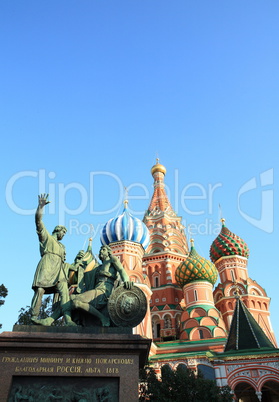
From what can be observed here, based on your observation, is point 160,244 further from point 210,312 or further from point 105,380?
point 105,380

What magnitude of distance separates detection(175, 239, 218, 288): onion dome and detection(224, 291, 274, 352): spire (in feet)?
30.6

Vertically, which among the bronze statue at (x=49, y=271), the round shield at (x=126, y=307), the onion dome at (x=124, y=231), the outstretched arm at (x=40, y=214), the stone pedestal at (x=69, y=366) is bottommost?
the stone pedestal at (x=69, y=366)

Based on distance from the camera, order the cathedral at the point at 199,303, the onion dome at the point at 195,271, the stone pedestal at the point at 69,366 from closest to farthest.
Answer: the stone pedestal at the point at 69,366 → the cathedral at the point at 199,303 → the onion dome at the point at 195,271

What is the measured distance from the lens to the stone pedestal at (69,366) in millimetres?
6309

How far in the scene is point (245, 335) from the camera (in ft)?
59.2

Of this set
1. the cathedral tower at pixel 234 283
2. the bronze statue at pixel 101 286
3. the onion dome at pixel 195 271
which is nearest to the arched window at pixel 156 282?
the onion dome at pixel 195 271

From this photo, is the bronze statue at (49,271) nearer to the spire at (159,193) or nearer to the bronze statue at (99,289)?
the bronze statue at (99,289)

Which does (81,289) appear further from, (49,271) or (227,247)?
(227,247)

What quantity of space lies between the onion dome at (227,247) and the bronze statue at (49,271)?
1128 inches

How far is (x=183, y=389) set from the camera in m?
11.5

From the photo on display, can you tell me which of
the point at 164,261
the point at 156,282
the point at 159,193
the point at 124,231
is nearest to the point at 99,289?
the point at 124,231

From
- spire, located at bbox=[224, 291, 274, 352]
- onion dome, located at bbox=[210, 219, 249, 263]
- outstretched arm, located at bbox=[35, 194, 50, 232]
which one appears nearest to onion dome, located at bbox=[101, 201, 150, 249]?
onion dome, located at bbox=[210, 219, 249, 263]

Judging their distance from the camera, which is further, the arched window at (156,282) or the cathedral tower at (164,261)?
the arched window at (156,282)

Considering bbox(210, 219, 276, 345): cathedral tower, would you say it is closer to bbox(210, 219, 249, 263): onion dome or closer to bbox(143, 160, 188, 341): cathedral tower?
bbox(210, 219, 249, 263): onion dome
